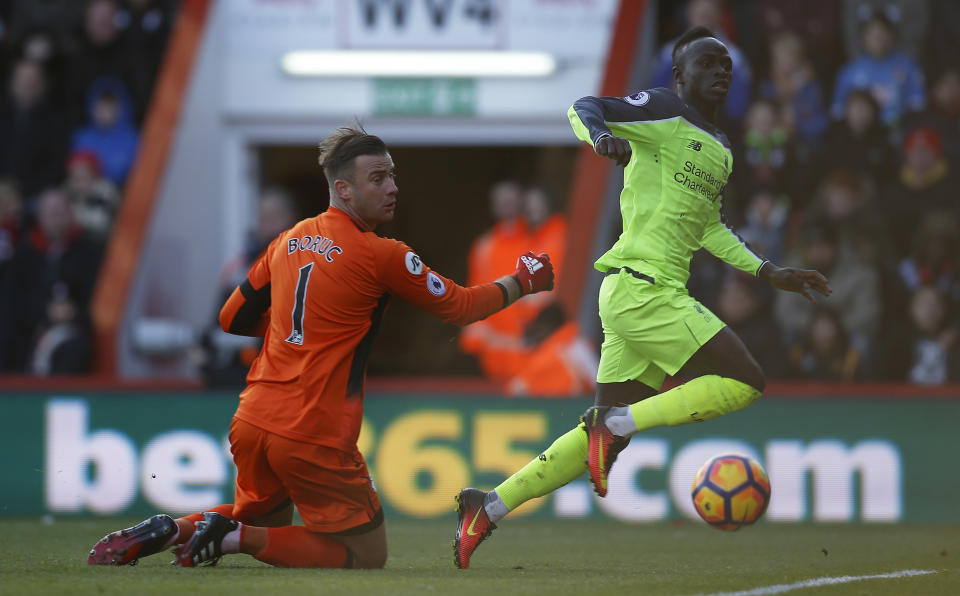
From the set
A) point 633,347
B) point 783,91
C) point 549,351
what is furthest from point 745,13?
point 633,347

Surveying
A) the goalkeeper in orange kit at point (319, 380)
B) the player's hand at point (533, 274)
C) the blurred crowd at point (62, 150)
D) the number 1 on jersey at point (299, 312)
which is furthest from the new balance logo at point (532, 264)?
the blurred crowd at point (62, 150)

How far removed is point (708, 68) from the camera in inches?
225

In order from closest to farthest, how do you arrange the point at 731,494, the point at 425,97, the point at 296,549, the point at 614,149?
the point at 614,149 < the point at 296,549 < the point at 731,494 < the point at 425,97

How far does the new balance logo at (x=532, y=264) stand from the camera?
562 cm

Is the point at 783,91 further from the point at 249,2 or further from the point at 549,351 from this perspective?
the point at 249,2

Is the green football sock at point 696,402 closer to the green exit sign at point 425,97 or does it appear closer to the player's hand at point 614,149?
the player's hand at point 614,149

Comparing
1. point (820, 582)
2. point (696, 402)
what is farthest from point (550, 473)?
point (820, 582)

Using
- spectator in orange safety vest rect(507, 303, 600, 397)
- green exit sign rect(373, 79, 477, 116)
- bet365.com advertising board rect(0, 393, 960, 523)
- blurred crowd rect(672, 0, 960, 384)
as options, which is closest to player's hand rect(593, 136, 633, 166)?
bet365.com advertising board rect(0, 393, 960, 523)

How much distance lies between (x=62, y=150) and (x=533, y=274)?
703 centimetres

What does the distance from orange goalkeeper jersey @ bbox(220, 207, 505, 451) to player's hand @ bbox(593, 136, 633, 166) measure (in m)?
0.80

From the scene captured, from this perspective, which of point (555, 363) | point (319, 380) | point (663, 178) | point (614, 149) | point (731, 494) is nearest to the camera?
point (614, 149)

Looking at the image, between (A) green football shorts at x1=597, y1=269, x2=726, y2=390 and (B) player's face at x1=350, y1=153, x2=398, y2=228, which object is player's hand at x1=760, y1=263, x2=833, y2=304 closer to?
(A) green football shorts at x1=597, y1=269, x2=726, y2=390

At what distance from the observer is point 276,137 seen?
1160cm

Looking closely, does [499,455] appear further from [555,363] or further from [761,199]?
[761,199]
